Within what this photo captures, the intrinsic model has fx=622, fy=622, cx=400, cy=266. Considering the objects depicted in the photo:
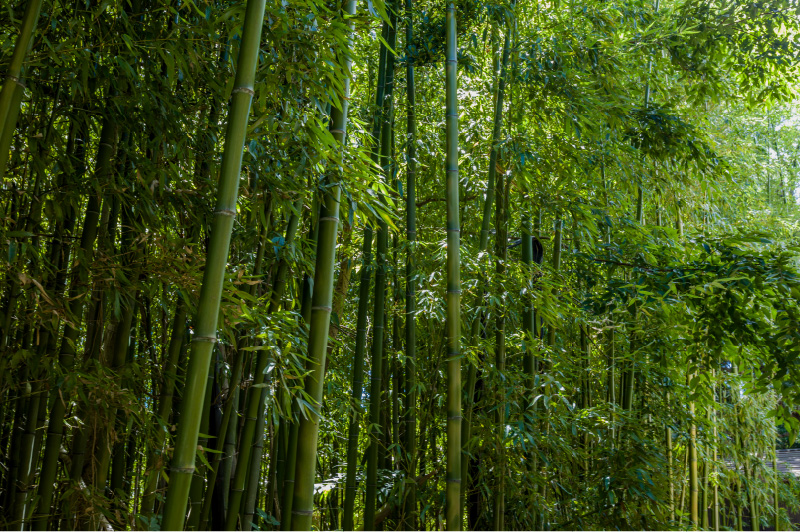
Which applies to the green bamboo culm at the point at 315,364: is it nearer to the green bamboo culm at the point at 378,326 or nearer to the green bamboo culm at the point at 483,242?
the green bamboo culm at the point at 378,326

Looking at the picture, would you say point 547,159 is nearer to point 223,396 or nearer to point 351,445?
point 351,445

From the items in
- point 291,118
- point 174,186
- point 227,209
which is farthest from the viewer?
point 174,186

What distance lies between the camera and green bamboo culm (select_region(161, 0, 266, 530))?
4.39 feet

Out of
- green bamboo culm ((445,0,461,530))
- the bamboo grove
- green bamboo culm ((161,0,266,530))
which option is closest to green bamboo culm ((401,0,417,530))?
the bamboo grove

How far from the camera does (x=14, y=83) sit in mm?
1668

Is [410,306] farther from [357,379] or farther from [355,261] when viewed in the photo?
[355,261]

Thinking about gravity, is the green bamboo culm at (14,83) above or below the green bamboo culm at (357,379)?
above

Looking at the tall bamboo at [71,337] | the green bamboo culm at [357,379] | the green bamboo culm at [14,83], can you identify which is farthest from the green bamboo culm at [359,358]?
the green bamboo culm at [14,83]

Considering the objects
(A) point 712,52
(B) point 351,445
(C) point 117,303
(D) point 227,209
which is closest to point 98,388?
(C) point 117,303

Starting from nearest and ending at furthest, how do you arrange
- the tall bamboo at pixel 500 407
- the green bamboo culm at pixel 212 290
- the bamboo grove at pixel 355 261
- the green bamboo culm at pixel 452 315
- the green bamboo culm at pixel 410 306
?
the green bamboo culm at pixel 212 290 → the bamboo grove at pixel 355 261 → the green bamboo culm at pixel 452 315 → the tall bamboo at pixel 500 407 → the green bamboo culm at pixel 410 306

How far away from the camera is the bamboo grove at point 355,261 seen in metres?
2.08

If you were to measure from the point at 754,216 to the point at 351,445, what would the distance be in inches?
187

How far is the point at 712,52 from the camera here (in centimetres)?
373

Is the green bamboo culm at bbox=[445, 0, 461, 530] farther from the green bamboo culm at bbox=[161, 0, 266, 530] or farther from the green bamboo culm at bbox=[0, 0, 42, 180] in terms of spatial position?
the green bamboo culm at bbox=[0, 0, 42, 180]
